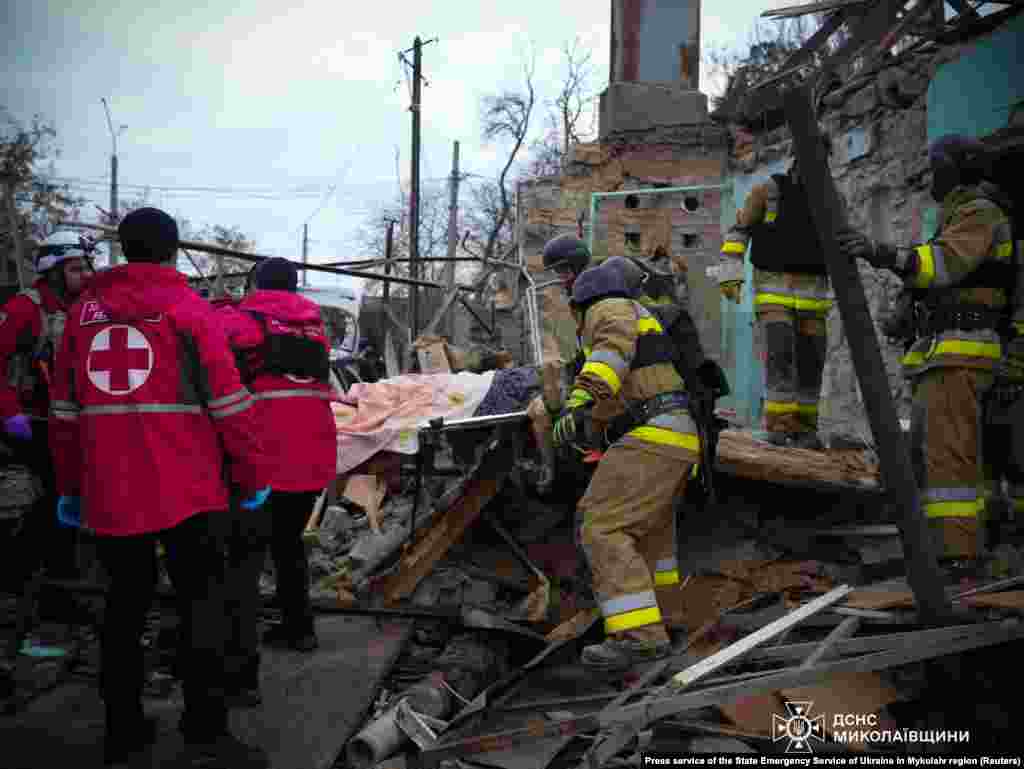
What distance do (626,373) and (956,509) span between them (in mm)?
1604

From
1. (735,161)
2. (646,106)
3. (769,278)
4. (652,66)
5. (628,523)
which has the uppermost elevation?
(652,66)

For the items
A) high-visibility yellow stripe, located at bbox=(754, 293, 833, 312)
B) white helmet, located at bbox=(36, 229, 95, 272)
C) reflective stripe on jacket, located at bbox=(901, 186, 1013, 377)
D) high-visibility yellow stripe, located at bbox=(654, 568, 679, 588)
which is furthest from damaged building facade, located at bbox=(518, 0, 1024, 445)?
white helmet, located at bbox=(36, 229, 95, 272)

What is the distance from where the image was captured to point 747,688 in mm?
2549

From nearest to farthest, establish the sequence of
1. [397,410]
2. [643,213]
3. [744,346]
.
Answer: [397,410], [744,346], [643,213]

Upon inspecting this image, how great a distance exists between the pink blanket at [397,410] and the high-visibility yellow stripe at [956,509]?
10.8 ft

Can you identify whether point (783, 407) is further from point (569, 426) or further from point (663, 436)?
point (569, 426)

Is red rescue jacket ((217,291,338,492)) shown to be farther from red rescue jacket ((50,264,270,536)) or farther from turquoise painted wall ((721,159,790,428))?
turquoise painted wall ((721,159,790,428))

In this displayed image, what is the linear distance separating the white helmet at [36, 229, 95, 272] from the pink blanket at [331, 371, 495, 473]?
216 cm

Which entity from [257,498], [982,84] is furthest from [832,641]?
[982,84]

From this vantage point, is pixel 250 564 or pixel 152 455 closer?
pixel 152 455

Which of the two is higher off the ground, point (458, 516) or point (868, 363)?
point (868, 363)

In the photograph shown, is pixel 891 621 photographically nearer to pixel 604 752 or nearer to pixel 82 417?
pixel 604 752

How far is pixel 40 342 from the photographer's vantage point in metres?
3.85

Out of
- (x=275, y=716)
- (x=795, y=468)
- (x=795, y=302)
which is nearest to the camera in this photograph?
(x=275, y=716)
